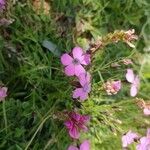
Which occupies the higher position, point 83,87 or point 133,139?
point 83,87

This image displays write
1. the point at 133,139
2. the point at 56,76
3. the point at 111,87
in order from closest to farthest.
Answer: the point at 111,87, the point at 133,139, the point at 56,76

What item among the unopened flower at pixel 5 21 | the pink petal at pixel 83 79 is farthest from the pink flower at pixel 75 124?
the unopened flower at pixel 5 21

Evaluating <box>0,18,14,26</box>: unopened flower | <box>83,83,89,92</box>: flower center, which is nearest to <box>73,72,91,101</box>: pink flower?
<box>83,83,89,92</box>: flower center

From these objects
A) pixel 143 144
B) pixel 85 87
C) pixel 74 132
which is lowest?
pixel 143 144

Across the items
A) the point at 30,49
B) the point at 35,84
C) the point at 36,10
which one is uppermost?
the point at 36,10

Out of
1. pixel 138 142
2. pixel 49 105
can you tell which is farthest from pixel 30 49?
pixel 138 142

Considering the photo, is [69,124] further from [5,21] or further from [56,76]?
[5,21]

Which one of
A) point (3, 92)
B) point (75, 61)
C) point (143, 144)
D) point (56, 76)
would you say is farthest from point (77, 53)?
point (143, 144)

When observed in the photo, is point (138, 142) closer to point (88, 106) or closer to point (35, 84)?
point (88, 106)
